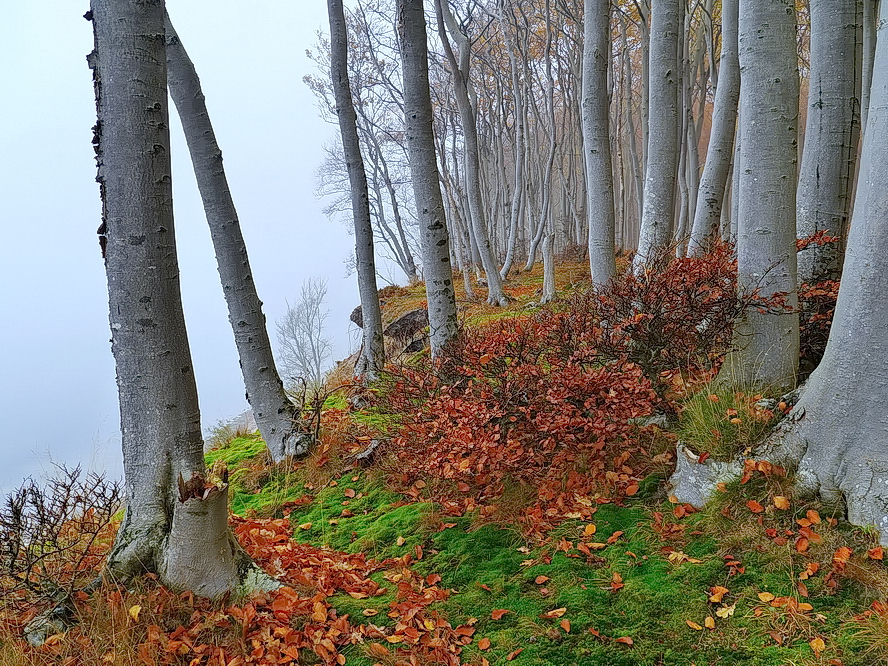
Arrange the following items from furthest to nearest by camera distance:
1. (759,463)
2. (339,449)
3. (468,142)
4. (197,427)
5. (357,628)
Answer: (468,142)
(339,449)
(759,463)
(197,427)
(357,628)

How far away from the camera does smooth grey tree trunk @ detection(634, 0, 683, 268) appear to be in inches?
190

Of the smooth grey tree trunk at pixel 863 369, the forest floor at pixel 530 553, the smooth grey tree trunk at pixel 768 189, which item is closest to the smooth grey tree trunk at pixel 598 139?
the forest floor at pixel 530 553

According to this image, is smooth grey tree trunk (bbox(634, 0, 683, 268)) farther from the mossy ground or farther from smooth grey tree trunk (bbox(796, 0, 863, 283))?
the mossy ground

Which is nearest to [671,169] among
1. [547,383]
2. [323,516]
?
[547,383]

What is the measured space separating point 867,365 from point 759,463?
716 millimetres

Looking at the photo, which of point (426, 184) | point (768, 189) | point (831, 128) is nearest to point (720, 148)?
point (831, 128)

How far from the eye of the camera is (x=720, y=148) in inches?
200

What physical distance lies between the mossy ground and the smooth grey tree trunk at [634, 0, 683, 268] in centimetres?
262

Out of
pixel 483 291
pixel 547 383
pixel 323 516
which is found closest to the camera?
pixel 547 383

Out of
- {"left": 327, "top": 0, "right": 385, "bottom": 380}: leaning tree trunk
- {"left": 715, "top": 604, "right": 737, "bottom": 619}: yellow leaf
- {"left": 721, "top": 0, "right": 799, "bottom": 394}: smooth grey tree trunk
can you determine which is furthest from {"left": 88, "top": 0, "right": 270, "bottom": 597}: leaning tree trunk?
{"left": 327, "top": 0, "right": 385, "bottom": 380}: leaning tree trunk

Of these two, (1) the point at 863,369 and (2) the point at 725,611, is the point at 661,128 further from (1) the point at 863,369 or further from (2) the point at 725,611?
(2) the point at 725,611

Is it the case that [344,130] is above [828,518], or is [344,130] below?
above

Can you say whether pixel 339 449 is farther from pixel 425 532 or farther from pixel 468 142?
pixel 468 142

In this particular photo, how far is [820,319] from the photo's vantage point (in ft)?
11.2
